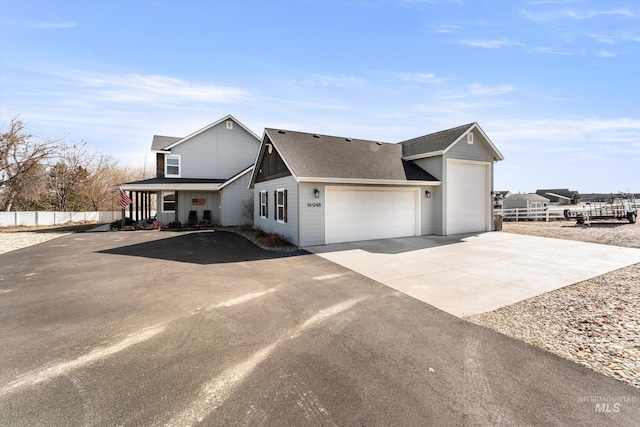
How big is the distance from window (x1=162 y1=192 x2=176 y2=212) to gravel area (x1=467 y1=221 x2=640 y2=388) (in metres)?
20.2

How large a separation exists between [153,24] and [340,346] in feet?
39.0

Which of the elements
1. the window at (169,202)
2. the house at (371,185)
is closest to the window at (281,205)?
the house at (371,185)

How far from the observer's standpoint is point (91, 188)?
2853 cm

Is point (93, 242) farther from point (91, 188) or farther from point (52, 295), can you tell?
point (91, 188)

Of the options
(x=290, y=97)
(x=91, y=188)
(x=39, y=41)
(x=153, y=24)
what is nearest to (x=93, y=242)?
(x=39, y=41)

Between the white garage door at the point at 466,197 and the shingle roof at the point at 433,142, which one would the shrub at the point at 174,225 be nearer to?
the shingle roof at the point at 433,142

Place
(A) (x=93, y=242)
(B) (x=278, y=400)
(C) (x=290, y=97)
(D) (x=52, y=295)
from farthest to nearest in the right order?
1. (C) (x=290, y=97)
2. (A) (x=93, y=242)
3. (D) (x=52, y=295)
4. (B) (x=278, y=400)

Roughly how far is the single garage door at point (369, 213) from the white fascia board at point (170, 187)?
34.2 feet

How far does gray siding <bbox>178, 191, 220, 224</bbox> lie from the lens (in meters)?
19.3

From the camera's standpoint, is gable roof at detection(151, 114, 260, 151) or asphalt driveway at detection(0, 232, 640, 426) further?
gable roof at detection(151, 114, 260, 151)

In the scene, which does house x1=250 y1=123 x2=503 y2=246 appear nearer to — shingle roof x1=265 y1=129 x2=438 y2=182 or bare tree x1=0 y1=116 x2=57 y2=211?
shingle roof x1=265 y1=129 x2=438 y2=182

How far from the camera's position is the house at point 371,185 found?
11.4 metres

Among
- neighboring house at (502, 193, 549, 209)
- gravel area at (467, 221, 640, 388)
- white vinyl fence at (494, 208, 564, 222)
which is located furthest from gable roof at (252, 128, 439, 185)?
neighboring house at (502, 193, 549, 209)

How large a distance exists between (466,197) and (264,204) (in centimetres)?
1110
